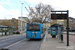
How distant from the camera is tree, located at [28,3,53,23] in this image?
46.0m

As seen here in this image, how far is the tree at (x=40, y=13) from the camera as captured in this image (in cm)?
4603

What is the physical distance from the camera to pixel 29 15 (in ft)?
153

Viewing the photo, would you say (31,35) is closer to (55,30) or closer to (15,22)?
(55,30)

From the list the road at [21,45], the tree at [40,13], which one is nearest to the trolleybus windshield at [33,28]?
the road at [21,45]

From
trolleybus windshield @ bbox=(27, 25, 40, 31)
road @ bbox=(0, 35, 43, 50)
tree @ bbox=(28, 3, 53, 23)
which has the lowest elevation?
road @ bbox=(0, 35, 43, 50)

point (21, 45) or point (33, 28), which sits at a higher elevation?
point (33, 28)

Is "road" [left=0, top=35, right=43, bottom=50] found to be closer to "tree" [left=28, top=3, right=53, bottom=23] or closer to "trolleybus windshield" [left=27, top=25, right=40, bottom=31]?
"trolleybus windshield" [left=27, top=25, right=40, bottom=31]

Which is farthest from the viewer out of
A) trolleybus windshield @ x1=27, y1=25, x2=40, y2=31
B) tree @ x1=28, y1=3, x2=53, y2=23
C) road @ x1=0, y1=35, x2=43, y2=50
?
tree @ x1=28, y1=3, x2=53, y2=23

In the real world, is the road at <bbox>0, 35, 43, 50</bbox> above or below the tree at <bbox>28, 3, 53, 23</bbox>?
below

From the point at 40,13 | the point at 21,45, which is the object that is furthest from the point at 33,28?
the point at 40,13

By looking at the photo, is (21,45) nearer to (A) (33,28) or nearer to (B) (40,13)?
(A) (33,28)

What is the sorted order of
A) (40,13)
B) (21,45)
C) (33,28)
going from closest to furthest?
(21,45) < (33,28) < (40,13)

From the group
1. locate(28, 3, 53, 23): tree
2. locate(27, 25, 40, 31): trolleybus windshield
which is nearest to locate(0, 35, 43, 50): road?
locate(27, 25, 40, 31): trolleybus windshield

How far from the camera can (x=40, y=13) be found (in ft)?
155
